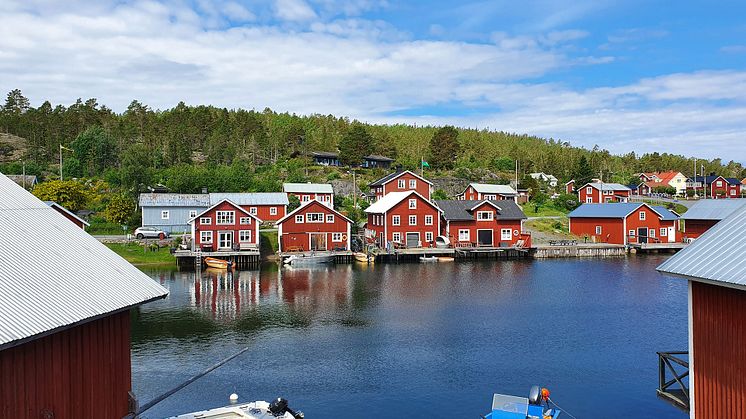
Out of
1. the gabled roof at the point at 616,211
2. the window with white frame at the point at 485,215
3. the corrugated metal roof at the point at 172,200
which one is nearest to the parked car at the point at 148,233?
the corrugated metal roof at the point at 172,200

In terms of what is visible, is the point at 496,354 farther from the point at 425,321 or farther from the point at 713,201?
the point at 713,201

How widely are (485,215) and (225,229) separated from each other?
986 inches

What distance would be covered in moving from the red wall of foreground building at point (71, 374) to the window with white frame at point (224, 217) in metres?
40.4

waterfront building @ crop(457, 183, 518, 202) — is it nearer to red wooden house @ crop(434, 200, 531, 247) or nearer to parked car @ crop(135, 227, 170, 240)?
red wooden house @ crop(434, 200, 531, 247)

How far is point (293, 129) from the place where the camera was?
105 m

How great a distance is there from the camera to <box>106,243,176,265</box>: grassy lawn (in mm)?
49344

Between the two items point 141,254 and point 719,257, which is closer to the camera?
point 719,257

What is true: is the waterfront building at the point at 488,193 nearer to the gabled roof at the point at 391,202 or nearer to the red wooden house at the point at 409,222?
the gabled roof at the point at 391,202

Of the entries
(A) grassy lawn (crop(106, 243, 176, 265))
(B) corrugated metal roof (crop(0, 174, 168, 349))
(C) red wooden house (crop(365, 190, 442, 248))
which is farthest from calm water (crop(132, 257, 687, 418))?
(C) red wooden house (crop(365, 190, 442, 248))

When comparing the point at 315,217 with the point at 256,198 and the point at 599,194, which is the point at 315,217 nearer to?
the point at 256,198

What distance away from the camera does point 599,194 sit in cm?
8612

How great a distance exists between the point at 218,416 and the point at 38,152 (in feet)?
277

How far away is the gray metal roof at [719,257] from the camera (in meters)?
10.2

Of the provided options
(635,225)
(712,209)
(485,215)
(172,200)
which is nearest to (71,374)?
(485,215)
